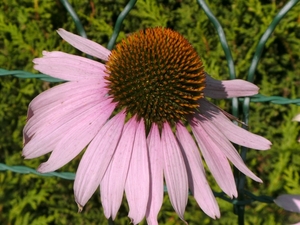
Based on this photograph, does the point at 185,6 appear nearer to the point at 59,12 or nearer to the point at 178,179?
the point at 59,12

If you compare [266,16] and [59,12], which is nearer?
[266,16]

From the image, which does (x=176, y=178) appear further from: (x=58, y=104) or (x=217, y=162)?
(x=58, y=104)

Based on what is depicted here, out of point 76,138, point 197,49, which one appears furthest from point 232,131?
point 197,49

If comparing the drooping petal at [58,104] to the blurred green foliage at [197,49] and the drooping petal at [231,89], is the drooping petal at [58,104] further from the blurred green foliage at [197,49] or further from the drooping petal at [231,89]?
the blurred green foliage at [197,49]

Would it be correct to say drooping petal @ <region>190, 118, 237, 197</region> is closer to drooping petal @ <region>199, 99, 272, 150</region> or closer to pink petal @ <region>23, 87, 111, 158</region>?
drooping petal @ <region>199, 99, 272, 150</region>

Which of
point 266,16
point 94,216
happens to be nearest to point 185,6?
point 266,16

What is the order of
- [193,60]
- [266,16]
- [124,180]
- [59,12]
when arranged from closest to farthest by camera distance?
[124,180]
[193,60]
[266,16]
[59,12]

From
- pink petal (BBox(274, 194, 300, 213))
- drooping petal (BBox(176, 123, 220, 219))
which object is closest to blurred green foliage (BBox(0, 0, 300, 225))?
pink petal (BBox(274, 194, 300, 213))
